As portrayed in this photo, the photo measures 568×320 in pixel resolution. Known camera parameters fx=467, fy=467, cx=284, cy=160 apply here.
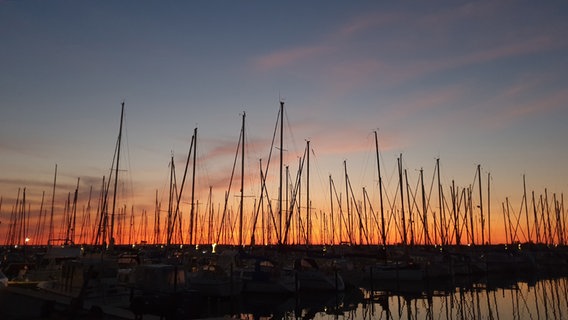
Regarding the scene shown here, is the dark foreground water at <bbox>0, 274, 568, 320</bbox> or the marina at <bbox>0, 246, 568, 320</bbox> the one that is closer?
the marina at <bbox>0, 246, 568, 320</bbox>

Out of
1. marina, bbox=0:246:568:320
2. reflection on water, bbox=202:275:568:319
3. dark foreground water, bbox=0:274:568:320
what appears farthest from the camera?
reflection on water, bbox=202:275:568:319

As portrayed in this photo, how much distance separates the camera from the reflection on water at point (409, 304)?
3447 centimetres

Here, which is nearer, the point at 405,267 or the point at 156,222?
the point at 405,267

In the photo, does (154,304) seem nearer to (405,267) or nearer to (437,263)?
(405,267)

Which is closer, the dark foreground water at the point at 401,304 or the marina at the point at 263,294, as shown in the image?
the marina at the point at 263,294

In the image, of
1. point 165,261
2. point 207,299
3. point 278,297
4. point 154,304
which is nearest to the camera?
point 154,304

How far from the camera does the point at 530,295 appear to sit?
150 ft

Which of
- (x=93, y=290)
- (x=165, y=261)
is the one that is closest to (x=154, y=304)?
(x=93, y=290)

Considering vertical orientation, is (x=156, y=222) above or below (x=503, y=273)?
above

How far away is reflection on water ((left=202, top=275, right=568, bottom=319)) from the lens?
3447cm

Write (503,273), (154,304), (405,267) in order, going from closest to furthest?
(154,304) → (405,267) → (503,273)

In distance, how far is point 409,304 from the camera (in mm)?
40219

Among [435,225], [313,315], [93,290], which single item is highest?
[435,225]

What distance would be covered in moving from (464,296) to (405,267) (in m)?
11.5
